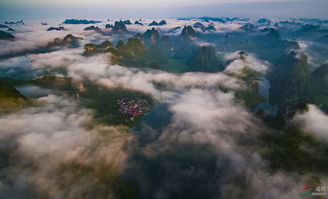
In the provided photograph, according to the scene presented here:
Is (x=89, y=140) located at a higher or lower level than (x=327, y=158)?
higher

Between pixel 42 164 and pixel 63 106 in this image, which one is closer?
pixel 42 164

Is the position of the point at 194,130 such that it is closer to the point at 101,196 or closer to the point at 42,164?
the point at 101,196

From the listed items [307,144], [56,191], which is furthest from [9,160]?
[307,144]

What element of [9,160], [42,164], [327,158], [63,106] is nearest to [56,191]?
[42,164]

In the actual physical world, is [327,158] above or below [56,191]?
below

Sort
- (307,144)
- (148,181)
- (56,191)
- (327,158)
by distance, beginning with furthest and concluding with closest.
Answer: (307,144), (327,158), (148,181), (56,191)

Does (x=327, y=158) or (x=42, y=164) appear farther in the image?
(x=327, y=158)

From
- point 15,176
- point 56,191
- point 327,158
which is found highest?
point 15,176

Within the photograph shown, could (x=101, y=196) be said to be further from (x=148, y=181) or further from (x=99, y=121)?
(x=99, y=121)

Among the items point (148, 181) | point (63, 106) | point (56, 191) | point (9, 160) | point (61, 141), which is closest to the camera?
point (56, 191)
